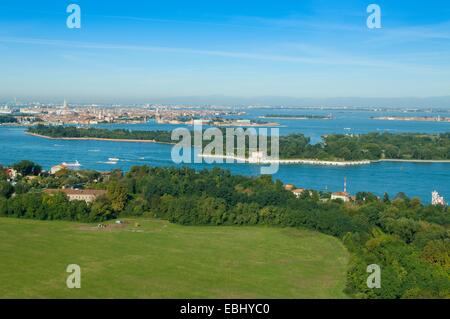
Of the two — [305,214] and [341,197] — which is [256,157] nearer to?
[341,197]

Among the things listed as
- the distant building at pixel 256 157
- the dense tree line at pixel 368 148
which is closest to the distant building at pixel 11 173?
the distant building at pixel 256 157

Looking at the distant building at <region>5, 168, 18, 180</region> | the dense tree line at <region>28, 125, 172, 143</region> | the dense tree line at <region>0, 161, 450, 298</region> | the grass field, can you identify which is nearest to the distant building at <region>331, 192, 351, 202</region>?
the dense tree line at <region>0, 161, 450, 298</region>

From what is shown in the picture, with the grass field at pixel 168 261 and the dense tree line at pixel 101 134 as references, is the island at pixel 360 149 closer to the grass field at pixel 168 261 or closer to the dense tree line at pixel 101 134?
the dense tree line at pixel 101 134

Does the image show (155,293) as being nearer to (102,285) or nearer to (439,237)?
(102,285)

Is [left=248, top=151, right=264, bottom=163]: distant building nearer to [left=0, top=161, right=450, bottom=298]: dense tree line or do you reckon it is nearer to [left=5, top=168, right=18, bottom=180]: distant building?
[left=0, top=161, right=450, bottom=298]: dense tree line

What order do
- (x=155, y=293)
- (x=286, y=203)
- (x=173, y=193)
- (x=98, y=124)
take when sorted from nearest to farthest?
1. (x=155, y=293)
2. (x=286, y=203)
3. (x=173, y=193)
4. (x=98, y=124)

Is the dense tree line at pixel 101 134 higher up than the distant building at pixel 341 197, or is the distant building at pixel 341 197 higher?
the dense tree line at pixel 101 134
